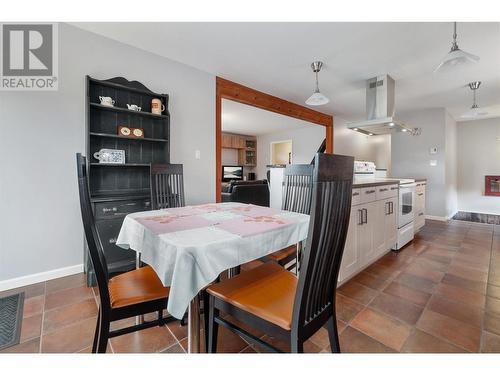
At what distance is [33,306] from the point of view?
1.76 metres

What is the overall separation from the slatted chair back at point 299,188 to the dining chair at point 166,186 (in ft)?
3.10

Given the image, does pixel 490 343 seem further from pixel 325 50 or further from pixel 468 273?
pixel 325 50

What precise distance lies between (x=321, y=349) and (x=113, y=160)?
96.3 inches

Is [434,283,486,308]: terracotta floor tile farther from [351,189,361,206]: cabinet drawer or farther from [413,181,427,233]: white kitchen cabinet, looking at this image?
[413,181,427,233]: white kitchen cabinet

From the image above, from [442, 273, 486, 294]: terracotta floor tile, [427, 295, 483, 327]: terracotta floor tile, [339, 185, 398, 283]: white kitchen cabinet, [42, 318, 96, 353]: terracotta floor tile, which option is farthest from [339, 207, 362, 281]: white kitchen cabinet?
[42, 318, 96, 353]: terracotta floor tile

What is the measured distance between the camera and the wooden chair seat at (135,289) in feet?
3.45

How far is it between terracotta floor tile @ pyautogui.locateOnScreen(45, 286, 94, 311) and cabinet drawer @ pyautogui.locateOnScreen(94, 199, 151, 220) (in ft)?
2.00

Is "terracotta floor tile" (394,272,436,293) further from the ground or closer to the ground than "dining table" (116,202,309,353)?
closer to the ground

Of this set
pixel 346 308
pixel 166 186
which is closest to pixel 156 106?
pixel 166 186

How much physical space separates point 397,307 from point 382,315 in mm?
194

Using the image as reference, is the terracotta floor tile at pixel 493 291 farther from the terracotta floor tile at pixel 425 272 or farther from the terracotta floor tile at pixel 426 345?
the terracotta floor tile at pixel 426 345

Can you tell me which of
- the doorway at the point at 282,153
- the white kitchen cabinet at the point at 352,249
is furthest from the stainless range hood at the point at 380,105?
the doorway at the point at 282,153

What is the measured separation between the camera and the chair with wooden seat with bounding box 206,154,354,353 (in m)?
0.85
